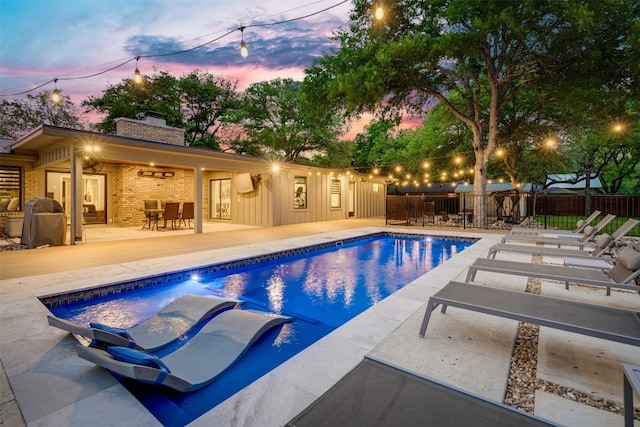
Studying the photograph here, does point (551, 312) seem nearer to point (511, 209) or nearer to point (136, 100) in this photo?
point (511, 209)

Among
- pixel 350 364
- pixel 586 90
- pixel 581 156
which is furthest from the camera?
pixel 581 156

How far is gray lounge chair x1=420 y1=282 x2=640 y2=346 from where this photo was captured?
6.62 ft

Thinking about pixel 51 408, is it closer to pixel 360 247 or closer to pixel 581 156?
pixel 360 247

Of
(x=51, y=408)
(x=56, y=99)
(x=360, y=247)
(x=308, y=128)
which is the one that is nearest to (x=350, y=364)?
(x=51, y=408)

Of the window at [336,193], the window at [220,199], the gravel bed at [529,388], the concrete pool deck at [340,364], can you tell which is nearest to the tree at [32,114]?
the window at [220,199]

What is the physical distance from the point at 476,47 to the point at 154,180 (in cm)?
1287

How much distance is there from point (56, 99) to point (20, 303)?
824 cm

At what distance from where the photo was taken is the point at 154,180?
13047 mm

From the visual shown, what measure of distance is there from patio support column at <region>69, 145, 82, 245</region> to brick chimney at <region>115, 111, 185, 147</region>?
202 inches

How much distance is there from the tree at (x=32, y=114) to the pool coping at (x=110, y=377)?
954 inches

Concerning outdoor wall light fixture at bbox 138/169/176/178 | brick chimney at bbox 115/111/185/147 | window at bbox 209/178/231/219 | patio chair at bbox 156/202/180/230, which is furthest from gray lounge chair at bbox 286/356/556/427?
window at bbox 209/178/231/219

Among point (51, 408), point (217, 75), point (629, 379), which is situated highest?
point (217, 75)

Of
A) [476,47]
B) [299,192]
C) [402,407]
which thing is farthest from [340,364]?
[299,192]

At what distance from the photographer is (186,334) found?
10.6ft
